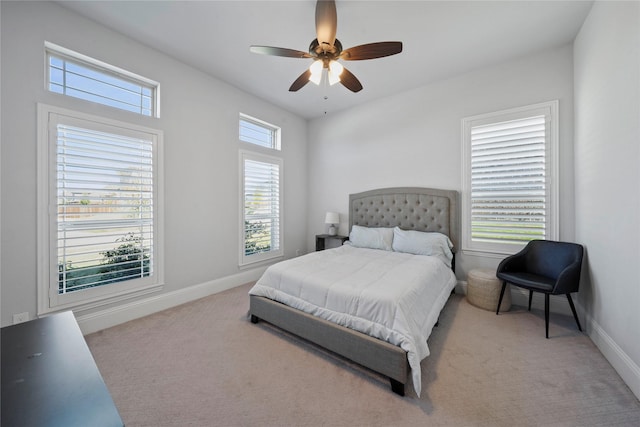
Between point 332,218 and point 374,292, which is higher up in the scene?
point 332,218

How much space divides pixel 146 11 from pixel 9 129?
1.56m

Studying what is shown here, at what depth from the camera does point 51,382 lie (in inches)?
27.5

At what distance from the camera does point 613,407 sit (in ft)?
5.05

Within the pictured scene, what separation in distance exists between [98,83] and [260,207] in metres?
2.44

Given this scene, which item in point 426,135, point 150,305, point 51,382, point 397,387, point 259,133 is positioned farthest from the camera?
point 259,133

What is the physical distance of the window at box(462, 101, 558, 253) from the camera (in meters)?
2.89

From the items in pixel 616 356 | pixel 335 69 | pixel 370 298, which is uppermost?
pixel 335 69

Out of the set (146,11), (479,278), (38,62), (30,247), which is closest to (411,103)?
(479,278)

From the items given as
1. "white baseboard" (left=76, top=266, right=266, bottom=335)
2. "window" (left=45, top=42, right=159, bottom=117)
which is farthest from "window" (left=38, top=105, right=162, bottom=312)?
"window" (left=45, top=42, right=159, bottom=117)

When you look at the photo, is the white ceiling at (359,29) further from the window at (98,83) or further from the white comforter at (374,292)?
the white comforter at (374,292)

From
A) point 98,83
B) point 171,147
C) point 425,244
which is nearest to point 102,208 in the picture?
point 171,147

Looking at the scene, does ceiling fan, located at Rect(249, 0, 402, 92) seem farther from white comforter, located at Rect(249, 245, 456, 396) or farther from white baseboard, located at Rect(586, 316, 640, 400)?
white baseboard, located at Rect(586, 316, 640, 400)

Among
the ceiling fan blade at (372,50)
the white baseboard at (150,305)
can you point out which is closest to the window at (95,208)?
the white baseboard at (150,305)

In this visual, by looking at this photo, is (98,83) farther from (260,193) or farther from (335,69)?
(335,69)
